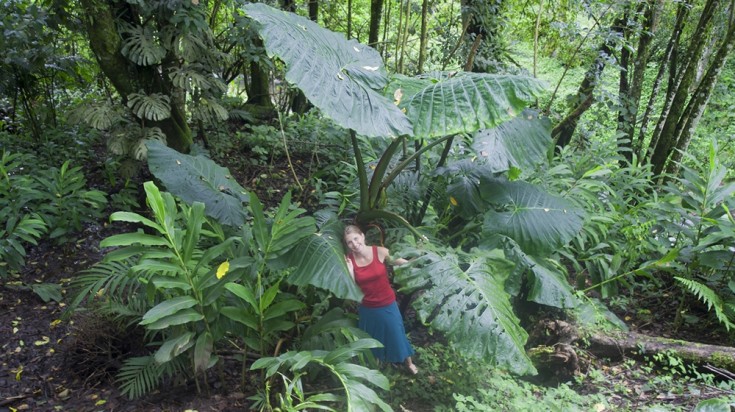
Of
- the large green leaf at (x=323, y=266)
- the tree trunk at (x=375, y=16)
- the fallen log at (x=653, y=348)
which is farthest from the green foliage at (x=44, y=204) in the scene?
the fallen log at (x=653, y=348)

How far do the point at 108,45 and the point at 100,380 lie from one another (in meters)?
2.26

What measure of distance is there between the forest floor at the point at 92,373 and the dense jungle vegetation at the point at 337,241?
0.01m

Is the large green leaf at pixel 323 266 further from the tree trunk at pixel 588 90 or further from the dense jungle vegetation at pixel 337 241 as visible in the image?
the tree trunk at pixel 588 90

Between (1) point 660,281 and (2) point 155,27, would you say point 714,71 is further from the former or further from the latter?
(2) point 155,27

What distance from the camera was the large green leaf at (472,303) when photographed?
2084 mm

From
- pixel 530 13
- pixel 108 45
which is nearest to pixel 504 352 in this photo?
pixel 108 45

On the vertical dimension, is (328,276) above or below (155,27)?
below

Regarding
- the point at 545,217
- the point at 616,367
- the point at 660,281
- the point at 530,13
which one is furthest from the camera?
the point at 530,13

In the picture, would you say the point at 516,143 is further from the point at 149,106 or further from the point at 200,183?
the point at 149,106

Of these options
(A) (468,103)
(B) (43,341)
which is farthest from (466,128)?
(B) (43,341)

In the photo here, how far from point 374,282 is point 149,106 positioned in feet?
6.88

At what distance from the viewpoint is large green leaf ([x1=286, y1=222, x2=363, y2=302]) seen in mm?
2240

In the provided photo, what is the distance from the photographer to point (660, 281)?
377cm

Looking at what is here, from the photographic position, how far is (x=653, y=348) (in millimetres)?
3020
